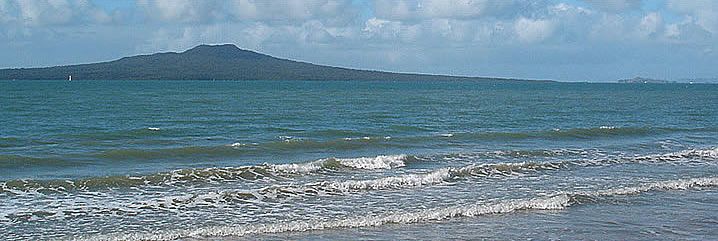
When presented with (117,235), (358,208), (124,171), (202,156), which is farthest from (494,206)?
(202,156)

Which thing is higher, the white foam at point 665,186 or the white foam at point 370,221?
the white foam at point 370,221

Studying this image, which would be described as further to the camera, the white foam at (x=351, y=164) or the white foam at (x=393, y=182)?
the white foam at (x=351, y=164)

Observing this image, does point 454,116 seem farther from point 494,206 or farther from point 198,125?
point 494,206

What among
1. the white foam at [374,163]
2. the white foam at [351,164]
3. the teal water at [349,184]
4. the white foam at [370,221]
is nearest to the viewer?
the white foam at [370,221]

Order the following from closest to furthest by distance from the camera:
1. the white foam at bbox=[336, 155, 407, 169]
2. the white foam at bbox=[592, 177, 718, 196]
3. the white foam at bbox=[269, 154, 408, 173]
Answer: the white foam at bbox=[592, 177, 718, 196], the white foam at bbox=[269, 154, 408, 173], the white foam at bbox=[336, 155, 407, 169]

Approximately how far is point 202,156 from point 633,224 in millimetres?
13924

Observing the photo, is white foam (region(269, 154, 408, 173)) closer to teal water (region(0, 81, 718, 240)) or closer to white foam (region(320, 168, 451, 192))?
teal water (region(0, 81, 718, 240))

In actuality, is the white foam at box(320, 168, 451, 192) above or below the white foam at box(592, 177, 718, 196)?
above

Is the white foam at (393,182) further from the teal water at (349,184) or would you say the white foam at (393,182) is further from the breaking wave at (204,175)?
the breaking wave at (204,175)

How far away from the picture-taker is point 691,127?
42.1 m

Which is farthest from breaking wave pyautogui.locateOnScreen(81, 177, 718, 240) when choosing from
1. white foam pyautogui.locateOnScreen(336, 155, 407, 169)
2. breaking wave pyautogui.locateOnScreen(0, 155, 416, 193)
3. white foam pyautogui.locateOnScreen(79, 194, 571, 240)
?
white foam pyautogui.locateOnScreen(336, 155, 407, 169)

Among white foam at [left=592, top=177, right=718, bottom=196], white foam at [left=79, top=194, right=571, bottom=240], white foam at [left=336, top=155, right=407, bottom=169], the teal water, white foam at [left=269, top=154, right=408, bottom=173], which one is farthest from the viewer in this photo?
white foam at [left=336, top=155, right=407, bottom=169]

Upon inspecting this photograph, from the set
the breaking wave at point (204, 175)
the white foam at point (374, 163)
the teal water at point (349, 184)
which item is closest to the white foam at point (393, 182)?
the teal water at point (349, 184)

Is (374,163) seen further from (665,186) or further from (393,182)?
(665,186)
